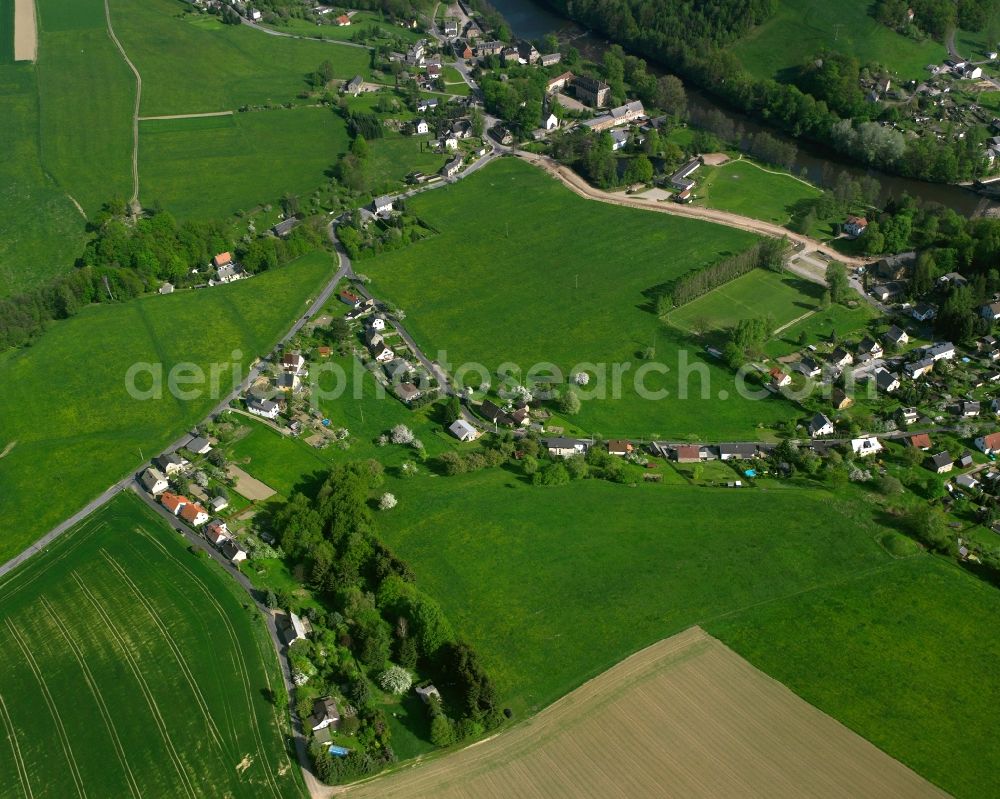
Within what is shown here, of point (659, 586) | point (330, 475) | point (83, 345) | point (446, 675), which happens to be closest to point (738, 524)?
point (659, 586)

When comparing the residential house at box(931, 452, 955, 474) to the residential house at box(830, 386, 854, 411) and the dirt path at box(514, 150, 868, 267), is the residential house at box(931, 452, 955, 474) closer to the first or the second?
the residential house at box(830, 386, 854, 411)

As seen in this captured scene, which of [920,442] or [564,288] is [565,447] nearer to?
[564,288]

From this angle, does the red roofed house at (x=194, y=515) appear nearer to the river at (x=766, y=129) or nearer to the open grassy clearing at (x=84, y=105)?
the open grassy clearing at (x=84, y=105)

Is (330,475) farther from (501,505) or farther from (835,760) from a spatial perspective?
(835,760)

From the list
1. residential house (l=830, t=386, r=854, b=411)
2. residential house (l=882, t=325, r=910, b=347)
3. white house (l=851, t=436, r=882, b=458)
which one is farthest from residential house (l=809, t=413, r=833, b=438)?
residential house (l=882, t=325, r=910, b=347)

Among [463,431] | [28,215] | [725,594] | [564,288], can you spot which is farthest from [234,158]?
[725,594]

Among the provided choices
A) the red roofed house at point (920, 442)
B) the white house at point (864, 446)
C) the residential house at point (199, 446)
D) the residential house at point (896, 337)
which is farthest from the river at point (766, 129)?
the residential house at point (199, 446)
